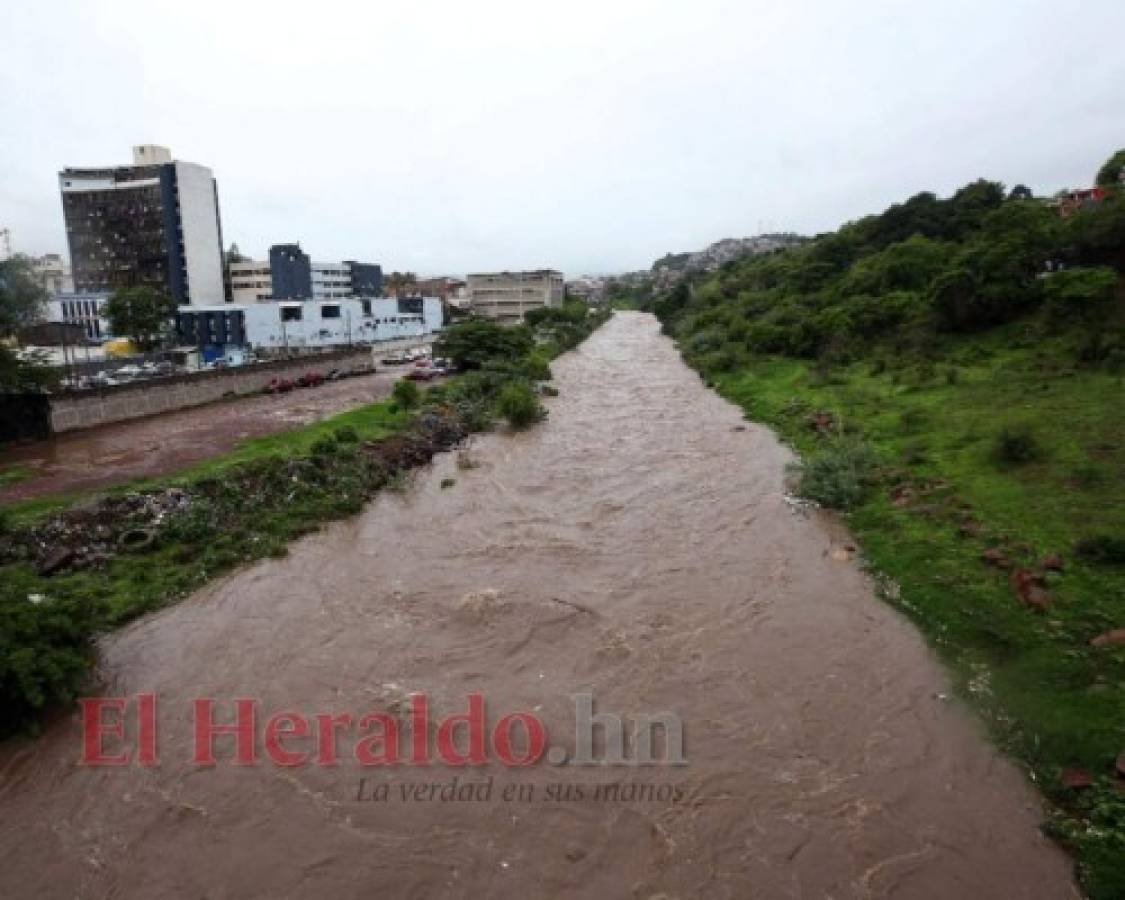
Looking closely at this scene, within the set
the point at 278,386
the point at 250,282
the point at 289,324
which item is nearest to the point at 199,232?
the point at 250,282

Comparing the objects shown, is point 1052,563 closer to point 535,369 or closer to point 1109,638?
point 1109,638

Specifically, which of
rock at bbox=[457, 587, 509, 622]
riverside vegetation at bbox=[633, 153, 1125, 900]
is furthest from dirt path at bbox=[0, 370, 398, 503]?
riverside vegetation at bbox=[633, 153, 1125, 900]

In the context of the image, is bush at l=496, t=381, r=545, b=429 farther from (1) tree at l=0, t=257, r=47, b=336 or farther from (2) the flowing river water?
(1) tree at l=0, t=257, r=47, b=336

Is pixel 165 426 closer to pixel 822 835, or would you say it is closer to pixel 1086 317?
pixel 822 835

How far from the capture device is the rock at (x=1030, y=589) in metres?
9.95

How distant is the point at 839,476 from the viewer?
16.3 metres

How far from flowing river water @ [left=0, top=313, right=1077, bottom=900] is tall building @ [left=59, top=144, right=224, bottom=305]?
61.7m

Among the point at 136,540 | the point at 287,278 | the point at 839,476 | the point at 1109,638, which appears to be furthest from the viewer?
the point at 287,278

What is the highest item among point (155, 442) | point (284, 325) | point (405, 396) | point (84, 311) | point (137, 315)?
point (84, 311)

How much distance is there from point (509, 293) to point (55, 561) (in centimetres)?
9066

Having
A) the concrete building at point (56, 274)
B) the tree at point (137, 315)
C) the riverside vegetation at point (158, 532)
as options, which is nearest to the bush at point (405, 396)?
the riverside vegetation at point (158, 532)

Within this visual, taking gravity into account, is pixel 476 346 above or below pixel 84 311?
below

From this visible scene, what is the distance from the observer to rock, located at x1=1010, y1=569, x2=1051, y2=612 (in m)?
9.95

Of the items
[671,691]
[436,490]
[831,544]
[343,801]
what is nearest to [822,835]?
[671,691]
